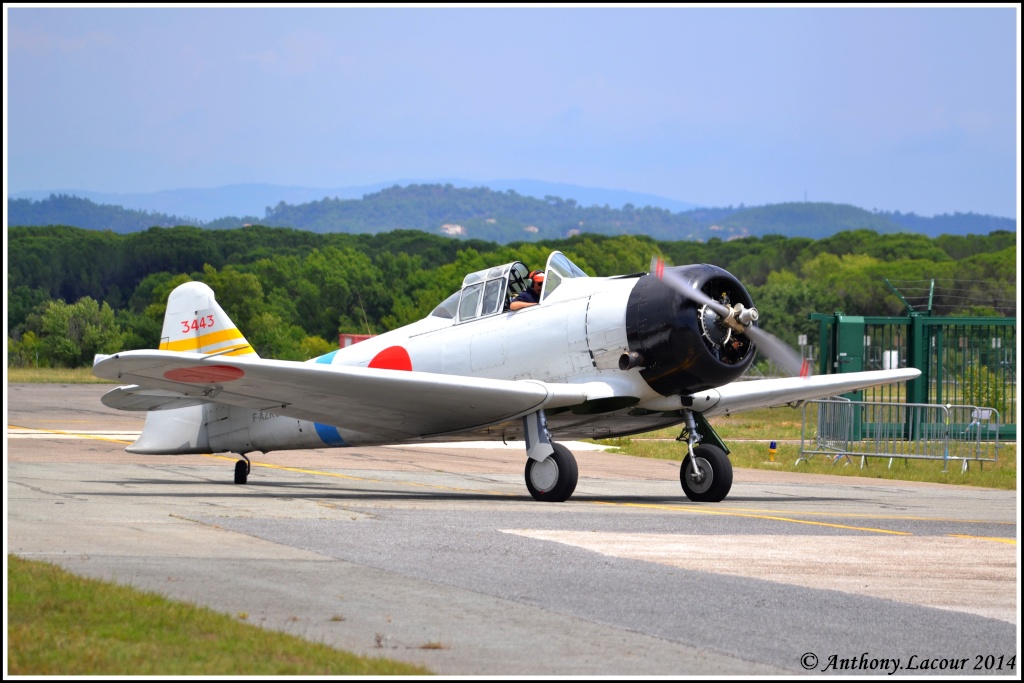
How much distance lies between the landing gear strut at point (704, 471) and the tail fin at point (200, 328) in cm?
600

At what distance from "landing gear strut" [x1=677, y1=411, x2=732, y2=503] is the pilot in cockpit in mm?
2322

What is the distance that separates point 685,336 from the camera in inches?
525

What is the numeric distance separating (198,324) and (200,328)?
2.8 inches

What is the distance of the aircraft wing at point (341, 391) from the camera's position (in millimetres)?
12656

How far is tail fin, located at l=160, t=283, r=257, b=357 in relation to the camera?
16.5 metres

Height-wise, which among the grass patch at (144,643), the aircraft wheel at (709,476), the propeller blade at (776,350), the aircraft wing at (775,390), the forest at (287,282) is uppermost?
the forest at (287,282)

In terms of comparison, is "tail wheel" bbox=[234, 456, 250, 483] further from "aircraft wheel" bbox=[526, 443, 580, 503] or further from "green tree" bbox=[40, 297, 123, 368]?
"green tree" bbox=[40, 297, 123, 368]

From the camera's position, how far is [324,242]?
357ft

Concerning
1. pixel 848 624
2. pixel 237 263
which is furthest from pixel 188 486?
pixel 237 263

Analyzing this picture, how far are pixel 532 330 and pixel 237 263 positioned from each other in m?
87.0

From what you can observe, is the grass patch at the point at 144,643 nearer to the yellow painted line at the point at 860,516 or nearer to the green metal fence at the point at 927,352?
the yellow painted line at the point at 860,516

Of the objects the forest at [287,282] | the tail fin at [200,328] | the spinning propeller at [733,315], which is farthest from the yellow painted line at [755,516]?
the forest at [287,282]

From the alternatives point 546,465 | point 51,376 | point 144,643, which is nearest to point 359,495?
point 546,465

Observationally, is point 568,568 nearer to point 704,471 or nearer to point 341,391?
Answer: point 341,391
